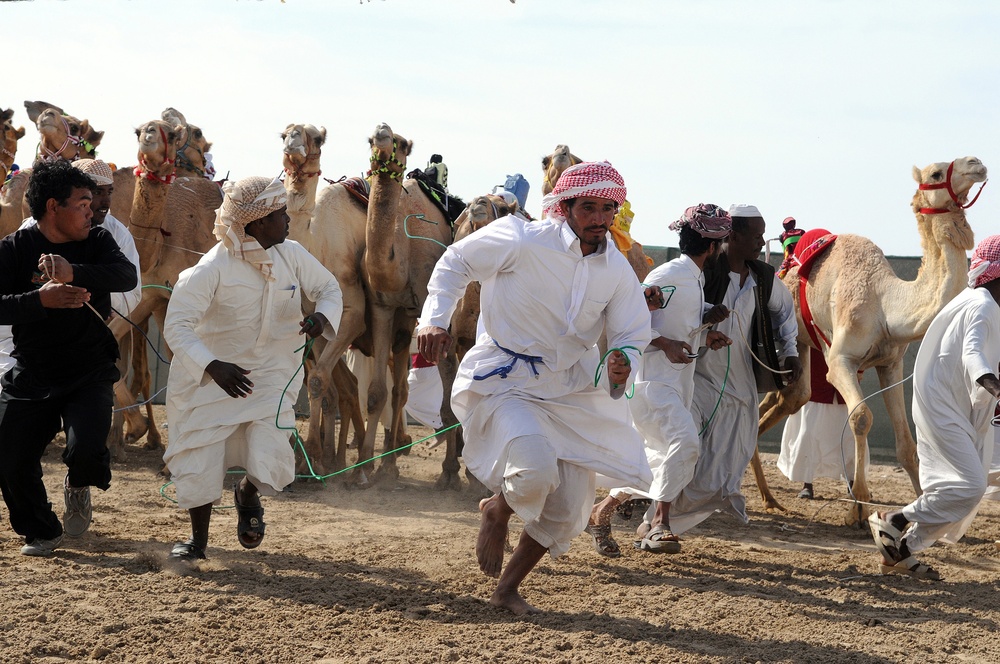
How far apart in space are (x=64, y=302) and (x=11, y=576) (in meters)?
1.30

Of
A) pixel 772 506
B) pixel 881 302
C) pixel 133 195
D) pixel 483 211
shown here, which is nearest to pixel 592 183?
pixel 483 211

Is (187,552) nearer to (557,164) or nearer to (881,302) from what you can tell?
(557,164)

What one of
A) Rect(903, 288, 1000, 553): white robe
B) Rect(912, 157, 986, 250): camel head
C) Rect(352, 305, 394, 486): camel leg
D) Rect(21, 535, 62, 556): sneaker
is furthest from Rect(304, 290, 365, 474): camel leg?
Rect(903, 288, 1000, 553): white robe

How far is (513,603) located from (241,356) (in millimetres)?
1888

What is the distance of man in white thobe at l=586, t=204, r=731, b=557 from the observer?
21.7 feet

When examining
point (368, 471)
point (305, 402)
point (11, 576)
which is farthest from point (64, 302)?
point (305, 402)

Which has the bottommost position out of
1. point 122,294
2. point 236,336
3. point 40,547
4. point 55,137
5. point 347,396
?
point 40,547

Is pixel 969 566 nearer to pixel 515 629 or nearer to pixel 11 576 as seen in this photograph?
pixel 515 629

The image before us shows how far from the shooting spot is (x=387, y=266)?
9.33m

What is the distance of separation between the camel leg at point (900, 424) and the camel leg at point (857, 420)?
0.23 metres

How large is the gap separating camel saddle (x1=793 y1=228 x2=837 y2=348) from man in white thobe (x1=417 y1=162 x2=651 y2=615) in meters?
4.52

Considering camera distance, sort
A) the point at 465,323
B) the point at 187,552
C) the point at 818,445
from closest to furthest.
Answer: the point at 187,552, the point at 465,323, the point at 818,445

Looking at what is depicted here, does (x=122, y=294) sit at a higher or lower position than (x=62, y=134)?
lower

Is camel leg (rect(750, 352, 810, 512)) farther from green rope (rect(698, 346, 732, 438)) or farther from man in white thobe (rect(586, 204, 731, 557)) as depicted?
man in white thobe (rect(586, 204, 731, 557))
